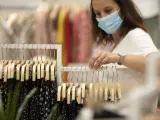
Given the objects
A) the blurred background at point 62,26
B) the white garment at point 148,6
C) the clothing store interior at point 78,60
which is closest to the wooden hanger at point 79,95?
the clothing store interior at point 78,60

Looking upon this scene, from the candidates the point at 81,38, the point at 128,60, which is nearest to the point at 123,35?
the point at 128,60

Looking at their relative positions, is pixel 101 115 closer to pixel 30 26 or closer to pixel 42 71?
pixel 42 71

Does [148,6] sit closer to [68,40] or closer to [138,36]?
[68,40]

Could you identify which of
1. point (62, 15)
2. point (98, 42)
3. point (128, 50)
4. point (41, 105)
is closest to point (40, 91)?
point (41, 105)

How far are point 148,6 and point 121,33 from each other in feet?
3.20

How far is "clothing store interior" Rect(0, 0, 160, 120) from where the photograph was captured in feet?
3.96

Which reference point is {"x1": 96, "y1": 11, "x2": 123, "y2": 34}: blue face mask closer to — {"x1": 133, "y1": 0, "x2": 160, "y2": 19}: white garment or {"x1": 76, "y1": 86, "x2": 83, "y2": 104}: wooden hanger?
{"x1": 76, "y1": 86, "x2": 83, "y2": 104}: wooden hanger

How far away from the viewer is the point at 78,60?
3.01 m

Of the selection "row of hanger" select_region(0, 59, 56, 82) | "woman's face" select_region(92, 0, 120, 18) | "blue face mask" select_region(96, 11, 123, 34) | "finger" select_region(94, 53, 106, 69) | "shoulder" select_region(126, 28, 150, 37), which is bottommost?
"row of hanger" select_region(0, 59, 56, 82)

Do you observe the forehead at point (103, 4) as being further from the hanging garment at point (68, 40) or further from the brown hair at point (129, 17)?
the hanging garment at point (68, 40)

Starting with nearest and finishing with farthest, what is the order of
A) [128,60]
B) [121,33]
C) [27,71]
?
[128,60]
[121,33]
[27,71]

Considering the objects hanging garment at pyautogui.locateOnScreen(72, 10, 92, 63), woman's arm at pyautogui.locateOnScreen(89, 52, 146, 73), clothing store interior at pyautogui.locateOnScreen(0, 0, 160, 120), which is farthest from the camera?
hanging garment at pyautogui.locateOnScreen(72, 10, 92, 63)

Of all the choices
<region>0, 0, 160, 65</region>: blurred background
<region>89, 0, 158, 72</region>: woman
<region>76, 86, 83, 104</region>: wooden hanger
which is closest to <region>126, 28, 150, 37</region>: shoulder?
<region>89, 0, 158, 72</region>: woman

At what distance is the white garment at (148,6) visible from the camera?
2.99 meters
